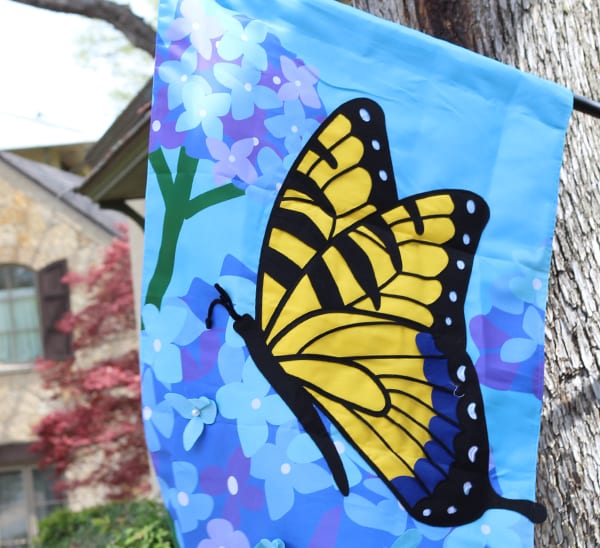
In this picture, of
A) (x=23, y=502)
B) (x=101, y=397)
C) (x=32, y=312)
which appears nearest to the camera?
(x=101, y=397)

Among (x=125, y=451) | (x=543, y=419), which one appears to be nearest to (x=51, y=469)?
(x=125, y=451)

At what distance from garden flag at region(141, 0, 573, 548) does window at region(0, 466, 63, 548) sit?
11.9 meters

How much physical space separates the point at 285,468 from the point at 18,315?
1268 cm

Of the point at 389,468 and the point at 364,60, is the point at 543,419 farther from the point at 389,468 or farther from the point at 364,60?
the point at 364,60

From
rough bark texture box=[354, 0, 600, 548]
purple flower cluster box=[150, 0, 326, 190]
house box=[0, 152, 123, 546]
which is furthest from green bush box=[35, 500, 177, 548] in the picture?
house box=[0, 152, 123, 546]

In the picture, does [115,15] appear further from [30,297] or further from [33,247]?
[30,297]

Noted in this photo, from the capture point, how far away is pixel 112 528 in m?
6.46

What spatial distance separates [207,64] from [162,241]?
1.33ft

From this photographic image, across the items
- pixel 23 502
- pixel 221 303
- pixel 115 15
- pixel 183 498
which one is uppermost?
pixel 221 303

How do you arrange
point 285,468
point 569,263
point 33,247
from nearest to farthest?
point 285,468 → point 569,263 → point 33,247

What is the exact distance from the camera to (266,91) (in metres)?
1.93

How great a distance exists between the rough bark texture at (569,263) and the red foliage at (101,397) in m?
9.99

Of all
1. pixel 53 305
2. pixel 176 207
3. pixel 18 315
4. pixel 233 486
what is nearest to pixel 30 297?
pixel 18 315

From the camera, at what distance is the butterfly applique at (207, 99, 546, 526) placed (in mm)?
1810
